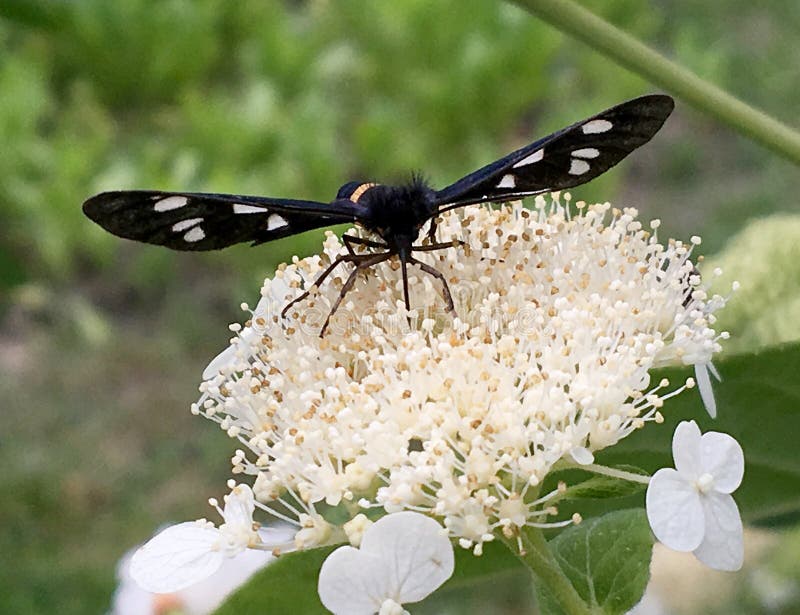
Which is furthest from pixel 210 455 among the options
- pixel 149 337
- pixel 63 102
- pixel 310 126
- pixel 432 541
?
pixel 432 541

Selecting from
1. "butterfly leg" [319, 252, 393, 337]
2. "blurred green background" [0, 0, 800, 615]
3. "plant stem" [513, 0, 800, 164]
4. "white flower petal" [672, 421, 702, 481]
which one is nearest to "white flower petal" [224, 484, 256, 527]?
"butterfly leg" [319, 252, 393, 337]

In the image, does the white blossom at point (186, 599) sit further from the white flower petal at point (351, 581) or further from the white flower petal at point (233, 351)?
the white flower petal at point (351, 581)

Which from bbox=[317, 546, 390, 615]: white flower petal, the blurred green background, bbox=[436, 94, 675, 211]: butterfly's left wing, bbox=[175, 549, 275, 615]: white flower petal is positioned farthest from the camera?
the blurred green background

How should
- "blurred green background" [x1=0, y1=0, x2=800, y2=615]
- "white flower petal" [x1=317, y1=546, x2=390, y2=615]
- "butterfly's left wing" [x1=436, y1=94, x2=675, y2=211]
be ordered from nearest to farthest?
1. "white flower petal" [x1=317, y1=546, x2=390, y2=615]
2. "butterfly's left wing" [x1=436, y1=94, x2=675, y2=211]
3. "blurred green background" [x1=0, y1=0, x2=800, y2=615]

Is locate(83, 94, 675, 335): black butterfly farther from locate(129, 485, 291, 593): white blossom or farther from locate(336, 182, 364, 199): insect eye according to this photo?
locate(129, 485, 291, 593): white blossom

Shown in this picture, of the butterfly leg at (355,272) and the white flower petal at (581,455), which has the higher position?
the butterfly leg at (355,272)

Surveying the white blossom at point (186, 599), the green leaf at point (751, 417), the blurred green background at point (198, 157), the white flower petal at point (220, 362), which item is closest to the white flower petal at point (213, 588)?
the white blossom at point (186, 599)
